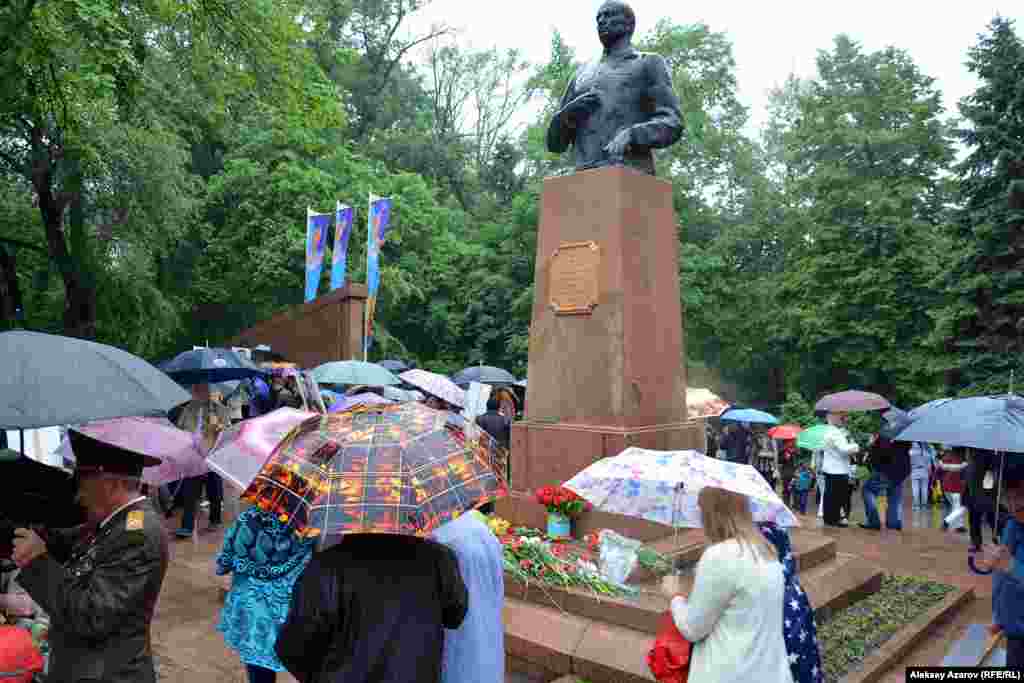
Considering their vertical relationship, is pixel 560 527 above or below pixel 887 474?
below

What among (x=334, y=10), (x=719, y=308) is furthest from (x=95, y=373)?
(x=334, y=10)

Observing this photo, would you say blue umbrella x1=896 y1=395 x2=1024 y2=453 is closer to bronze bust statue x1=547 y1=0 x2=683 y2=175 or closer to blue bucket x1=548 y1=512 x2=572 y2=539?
blue bucket x1=548 y1=512 x2=572 y2=539

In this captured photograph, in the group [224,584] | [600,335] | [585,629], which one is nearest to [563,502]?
[585,629]

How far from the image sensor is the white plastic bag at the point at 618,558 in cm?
607

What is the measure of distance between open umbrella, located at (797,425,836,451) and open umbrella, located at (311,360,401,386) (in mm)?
5904

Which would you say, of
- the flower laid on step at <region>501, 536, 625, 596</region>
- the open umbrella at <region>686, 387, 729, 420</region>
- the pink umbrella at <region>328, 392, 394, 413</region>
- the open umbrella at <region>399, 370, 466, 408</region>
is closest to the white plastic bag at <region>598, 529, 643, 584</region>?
the flower laid on step at <region>501, 536, 625, 596</region>

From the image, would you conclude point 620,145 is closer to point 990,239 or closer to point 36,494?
point 36,494

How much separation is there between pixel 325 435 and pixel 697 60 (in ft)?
90.5

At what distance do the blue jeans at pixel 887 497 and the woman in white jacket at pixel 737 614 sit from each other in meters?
8.82

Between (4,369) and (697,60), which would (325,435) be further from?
(697,60)

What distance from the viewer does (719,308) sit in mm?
24641

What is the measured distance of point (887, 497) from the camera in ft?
36.7

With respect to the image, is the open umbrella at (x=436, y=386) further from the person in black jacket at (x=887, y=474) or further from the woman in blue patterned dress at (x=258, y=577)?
the woman in blue patterned dress at (x=258, y=577)

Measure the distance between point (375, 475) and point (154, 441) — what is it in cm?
194
